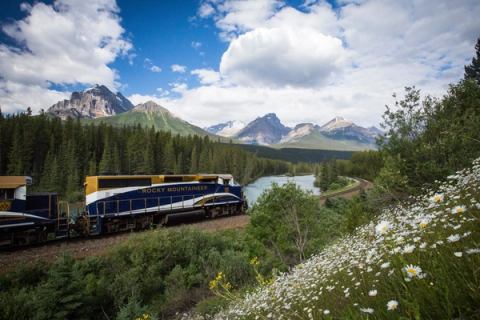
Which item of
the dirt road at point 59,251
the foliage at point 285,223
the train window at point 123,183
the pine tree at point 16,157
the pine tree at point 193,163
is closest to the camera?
the dirt road at point 59,251

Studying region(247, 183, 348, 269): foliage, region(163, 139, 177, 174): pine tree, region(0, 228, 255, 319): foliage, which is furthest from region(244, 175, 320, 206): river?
region(163, 139, 177, 174): pine tree

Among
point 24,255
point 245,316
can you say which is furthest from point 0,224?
point 245,316

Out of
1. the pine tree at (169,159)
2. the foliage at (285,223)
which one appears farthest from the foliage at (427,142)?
the pine tree at (169,159)

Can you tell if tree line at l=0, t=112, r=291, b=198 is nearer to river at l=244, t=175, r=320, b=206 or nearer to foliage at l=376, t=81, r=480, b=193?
river at l=244, t=175, r=320, b=206

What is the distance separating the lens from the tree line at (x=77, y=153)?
56.3m

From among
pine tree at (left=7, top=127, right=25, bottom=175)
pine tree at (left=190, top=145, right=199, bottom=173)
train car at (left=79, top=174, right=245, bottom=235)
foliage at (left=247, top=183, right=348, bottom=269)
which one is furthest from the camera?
pine tree at (left=190, top=145, right=199, bottom=173)

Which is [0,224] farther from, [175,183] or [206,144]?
[206,144]

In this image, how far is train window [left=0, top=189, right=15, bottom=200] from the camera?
15758 mm

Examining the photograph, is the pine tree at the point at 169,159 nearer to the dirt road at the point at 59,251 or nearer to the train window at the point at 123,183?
the train window at the point at 123,183

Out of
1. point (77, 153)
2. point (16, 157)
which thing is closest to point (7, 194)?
point (16, 157)

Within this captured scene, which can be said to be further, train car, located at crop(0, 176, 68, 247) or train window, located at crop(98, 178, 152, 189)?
train window, located at crop(98, 178, 152, 189)

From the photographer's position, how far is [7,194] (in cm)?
1598

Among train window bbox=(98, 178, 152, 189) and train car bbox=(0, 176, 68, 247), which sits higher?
train window bbox=(98, 178, 152, 189)

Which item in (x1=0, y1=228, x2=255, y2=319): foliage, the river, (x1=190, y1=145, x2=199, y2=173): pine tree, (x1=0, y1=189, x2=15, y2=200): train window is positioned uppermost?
(x1=190, y1=145, x2=199, y2=173): pine tree
